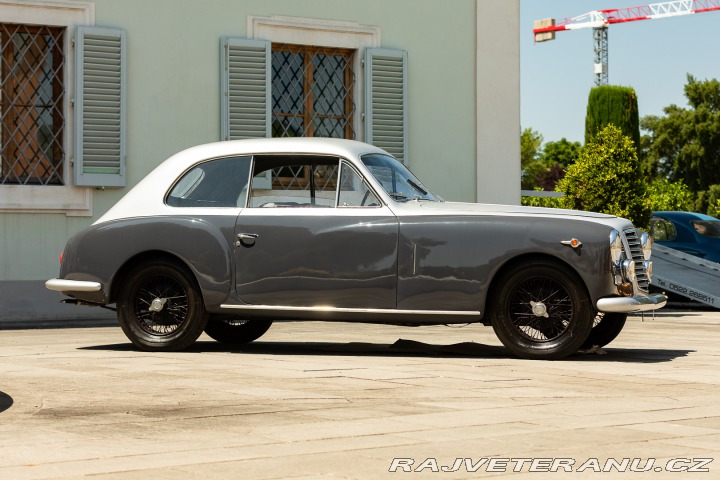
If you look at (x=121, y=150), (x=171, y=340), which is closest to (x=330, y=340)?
(x=171, y=340)

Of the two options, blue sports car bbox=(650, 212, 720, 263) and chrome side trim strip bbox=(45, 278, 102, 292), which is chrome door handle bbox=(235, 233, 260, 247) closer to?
chrome side trim strip bbox=(45, 278, 102, 292)

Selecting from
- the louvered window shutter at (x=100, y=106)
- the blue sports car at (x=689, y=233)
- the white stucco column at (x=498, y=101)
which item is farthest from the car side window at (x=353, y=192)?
the blue sports car at (x=689, y=233)

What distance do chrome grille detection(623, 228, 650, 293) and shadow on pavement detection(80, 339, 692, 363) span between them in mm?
576

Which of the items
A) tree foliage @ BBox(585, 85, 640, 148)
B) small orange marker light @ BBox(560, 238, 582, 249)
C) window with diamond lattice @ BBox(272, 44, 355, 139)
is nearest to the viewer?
small orange marker light @ BBox(560, 238, 582, 249)

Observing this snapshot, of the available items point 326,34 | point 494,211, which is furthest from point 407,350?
point 326,34

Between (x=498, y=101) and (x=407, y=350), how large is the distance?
33.5ft

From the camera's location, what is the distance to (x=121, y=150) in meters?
16.5

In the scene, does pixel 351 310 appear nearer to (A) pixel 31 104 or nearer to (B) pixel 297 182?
(B) pixel 297 182

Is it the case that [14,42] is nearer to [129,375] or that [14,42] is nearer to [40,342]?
[40,342]

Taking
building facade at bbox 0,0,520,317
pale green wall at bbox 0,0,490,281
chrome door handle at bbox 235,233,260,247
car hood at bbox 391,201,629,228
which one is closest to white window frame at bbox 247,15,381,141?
building facade at bbox 0,0,520,317

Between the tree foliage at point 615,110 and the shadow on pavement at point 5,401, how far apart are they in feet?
92.2

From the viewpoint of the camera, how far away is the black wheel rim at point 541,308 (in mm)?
9211

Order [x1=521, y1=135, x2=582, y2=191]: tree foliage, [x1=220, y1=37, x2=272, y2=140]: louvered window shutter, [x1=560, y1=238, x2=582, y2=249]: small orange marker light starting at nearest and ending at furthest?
[x1=560, y1=238, x2=582, y2=249]: small orange marker light → [x1=220, y1=37, x2=272, y2=140]: louvered window shutter → [x1=521, y1=135, x2=582, y2=191]: tree foliage

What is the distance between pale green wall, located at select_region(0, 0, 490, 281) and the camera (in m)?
16.1
